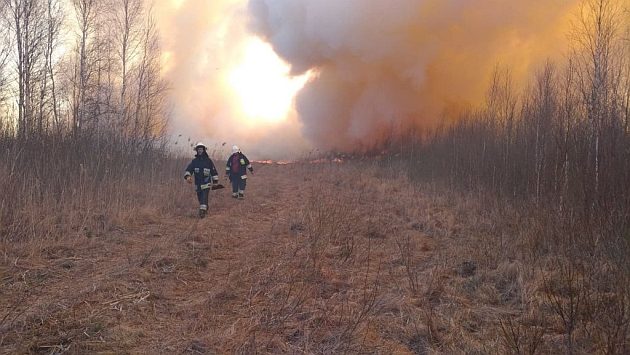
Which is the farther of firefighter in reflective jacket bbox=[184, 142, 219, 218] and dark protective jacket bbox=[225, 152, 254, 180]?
dark protective jacket bbox=[225, 152, 254, 180]

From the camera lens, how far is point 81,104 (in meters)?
16.2

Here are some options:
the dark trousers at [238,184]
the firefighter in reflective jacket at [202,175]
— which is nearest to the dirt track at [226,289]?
the firefighter in reflective jacket at [202,175]

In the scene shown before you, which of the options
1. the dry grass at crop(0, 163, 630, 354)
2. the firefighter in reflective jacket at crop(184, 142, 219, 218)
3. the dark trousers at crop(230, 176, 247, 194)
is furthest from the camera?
the dark trousers at crop(230, 176, 247, 194)

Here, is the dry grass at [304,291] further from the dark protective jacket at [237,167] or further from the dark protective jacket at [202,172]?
the dark protective jacket at [237,167]

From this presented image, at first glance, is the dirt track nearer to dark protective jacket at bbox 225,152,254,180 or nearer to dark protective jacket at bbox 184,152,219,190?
dark protective jacket at bbox 184,152,219,190

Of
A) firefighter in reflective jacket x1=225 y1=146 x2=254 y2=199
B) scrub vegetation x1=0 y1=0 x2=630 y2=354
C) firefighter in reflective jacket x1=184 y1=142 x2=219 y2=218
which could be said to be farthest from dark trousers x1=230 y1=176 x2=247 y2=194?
firefighter in reflective jacket x1=184 y1=142 x2=219 y2=218

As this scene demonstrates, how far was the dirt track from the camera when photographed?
3.66 meters

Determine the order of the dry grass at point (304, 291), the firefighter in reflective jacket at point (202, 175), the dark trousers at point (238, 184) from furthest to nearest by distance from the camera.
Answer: the dark trousers at point (238, 184), the firefighter in reflective jacket at point (202, 175), the dry grass at point (304, 291)

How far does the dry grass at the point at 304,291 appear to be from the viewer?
359 cm

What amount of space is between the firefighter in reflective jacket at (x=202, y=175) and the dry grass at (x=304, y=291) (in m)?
1.83

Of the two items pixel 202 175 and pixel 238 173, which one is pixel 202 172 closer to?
pixel 202 175

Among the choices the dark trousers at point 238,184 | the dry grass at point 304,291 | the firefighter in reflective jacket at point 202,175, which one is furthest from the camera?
the dark trousers at point 238,184

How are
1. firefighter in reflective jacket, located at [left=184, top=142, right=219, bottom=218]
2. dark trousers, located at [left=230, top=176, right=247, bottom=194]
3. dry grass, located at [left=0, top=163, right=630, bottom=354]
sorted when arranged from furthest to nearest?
1. dark trousers, located at [left=230, top=176, right=247, bottom=194]
2. firefighter in reflective jacket, located at [left=184, top=142, right=219, bottom=218]
3. dry grass, located at [left=0, top=163, right=630, bottom=354]

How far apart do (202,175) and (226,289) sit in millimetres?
6521
